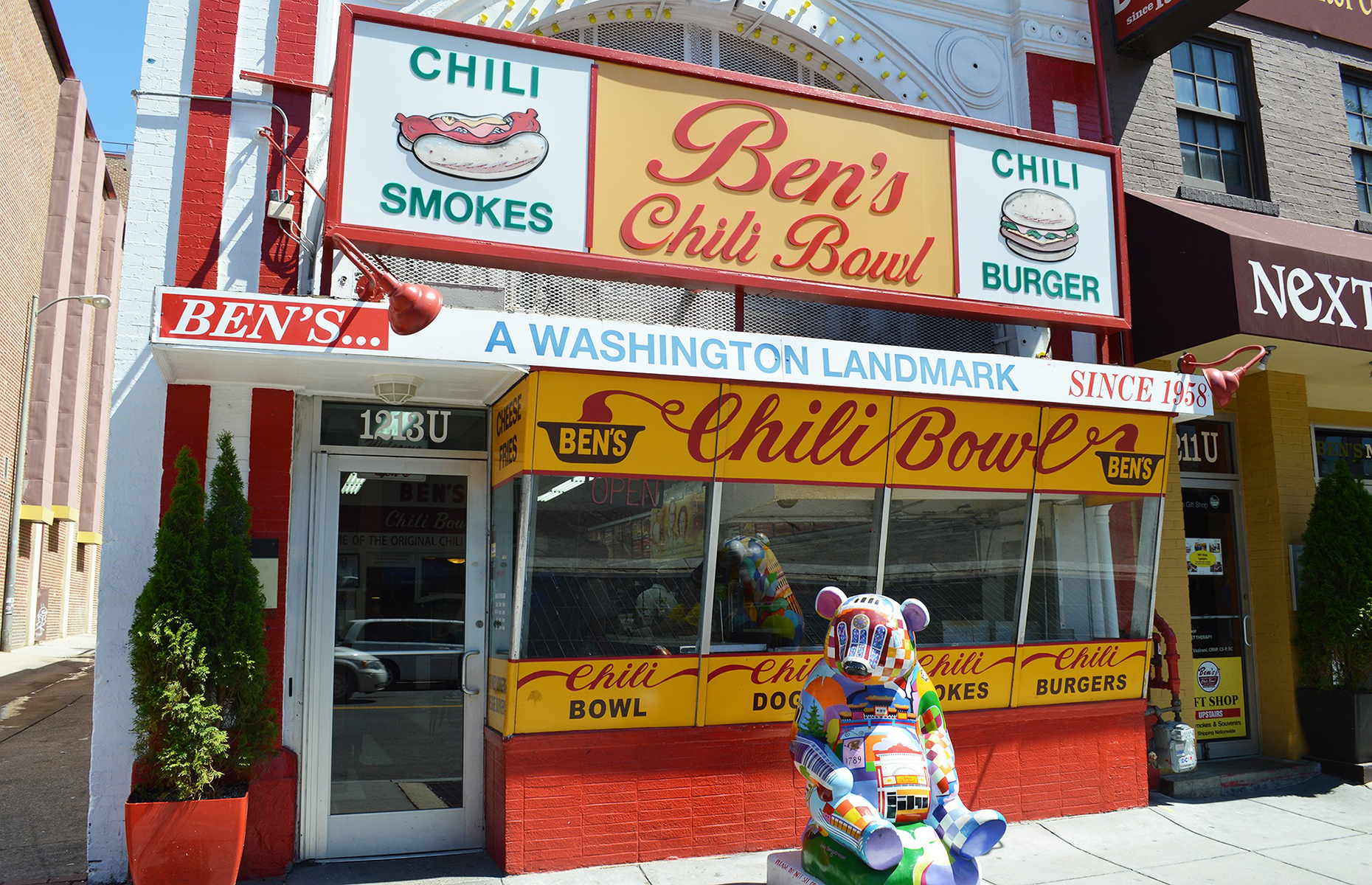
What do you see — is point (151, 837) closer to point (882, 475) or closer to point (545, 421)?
point (545, 421)

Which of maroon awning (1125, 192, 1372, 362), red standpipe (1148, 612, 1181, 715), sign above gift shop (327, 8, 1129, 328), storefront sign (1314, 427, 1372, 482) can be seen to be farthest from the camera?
storefront sign (1314, 427, 1372, 482)

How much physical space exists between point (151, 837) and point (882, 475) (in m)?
4.92

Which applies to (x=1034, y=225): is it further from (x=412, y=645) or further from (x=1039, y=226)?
(x=412, y=645)

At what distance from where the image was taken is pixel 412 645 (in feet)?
21.1

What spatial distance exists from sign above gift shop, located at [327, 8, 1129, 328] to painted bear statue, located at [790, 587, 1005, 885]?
2584 mm

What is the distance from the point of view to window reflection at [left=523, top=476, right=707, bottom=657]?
596 cm

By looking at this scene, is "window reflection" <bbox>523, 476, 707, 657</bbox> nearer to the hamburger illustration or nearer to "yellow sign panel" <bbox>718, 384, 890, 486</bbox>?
"yellow sign panel" <bbox>718, 384, 890, 486</bbox>

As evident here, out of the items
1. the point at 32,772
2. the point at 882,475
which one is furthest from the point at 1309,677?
the point at 32,772

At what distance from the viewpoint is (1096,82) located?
368 inches

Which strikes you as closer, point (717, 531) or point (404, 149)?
point (404, 149)

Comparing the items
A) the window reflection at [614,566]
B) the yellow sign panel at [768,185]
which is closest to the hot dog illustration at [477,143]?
the yellow sign panel at [768,185]

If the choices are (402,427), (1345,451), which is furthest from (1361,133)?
(402,427)

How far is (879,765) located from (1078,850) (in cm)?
240

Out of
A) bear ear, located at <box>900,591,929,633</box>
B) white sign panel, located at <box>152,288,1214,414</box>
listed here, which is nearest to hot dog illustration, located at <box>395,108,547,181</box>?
white sign panel, located at <box>152,288,1214,414</box>
